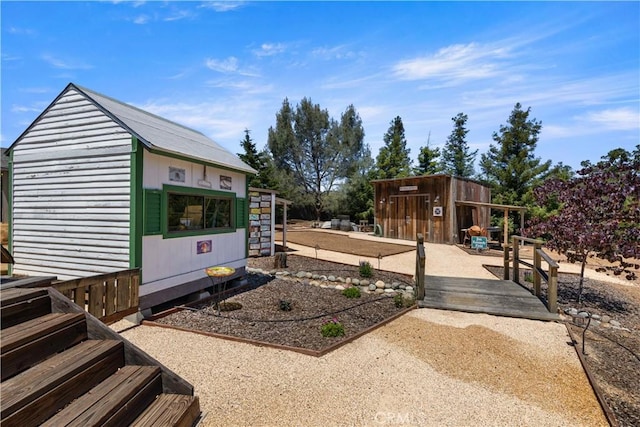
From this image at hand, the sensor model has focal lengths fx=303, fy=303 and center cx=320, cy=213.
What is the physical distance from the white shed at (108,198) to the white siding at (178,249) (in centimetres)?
2

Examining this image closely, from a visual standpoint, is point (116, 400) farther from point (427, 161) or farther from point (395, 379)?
point (427, 161)

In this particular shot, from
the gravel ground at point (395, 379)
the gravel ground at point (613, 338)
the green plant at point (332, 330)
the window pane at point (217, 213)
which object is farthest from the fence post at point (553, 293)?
the window pane at point (217, 213)

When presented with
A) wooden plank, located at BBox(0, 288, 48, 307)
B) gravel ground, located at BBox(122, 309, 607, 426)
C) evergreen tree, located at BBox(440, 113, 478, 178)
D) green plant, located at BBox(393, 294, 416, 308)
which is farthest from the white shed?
evergreen tree, located at BBox(440, 113, 478, 178)

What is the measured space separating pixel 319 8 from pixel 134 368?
28.7ft

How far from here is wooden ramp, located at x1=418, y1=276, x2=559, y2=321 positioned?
19.6ft

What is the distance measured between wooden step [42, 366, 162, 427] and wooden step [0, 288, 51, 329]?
0.91 m

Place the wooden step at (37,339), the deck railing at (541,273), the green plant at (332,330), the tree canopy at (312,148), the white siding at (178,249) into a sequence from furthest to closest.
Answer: the tree canopy at (312,148) → the deck railing at (541,273) → the white siding at (178,249) → the green plant at (332,330) → the wooden step at (37,339)

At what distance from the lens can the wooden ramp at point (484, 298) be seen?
598cm

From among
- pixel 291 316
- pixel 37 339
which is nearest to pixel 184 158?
pixel 291 316

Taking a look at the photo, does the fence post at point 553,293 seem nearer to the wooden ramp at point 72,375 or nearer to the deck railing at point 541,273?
the deck railing at point 541,273

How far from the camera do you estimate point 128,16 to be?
18.3 ft

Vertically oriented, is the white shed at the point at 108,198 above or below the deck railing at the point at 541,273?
above

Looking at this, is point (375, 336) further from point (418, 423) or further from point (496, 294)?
point (496, 294)

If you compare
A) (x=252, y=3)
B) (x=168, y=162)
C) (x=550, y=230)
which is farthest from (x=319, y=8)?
(x=550, y=230)
